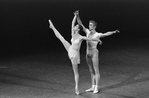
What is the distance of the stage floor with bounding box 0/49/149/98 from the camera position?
6.25 m

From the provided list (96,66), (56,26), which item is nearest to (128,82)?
(96,66)

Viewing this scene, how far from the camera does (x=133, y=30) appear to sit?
13.7 metres

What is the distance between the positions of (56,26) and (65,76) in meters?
7.17

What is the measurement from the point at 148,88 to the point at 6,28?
8.55m

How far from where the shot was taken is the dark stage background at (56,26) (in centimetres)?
1059

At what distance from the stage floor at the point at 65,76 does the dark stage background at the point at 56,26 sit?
3.22ft

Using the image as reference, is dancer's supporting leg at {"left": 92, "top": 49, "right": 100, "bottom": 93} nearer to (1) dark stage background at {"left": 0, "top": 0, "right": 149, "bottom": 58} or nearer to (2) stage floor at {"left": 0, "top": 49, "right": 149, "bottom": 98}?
(2) stage floor at {"left": 0, "top": 49, "right": 149, "bottom": 98}

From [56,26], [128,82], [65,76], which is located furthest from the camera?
[56,26]

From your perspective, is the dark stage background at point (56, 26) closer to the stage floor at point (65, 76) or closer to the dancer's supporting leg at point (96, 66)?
the stage floor at point (65, 76)

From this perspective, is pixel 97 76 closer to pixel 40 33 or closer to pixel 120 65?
pixel 120 65

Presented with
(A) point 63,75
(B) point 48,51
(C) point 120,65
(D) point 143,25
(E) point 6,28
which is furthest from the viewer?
(D) point 143,25

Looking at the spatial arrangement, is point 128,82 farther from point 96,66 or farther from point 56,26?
point 56,26

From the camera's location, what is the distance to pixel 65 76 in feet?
24.1

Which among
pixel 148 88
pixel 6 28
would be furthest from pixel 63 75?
pixel 6 28
